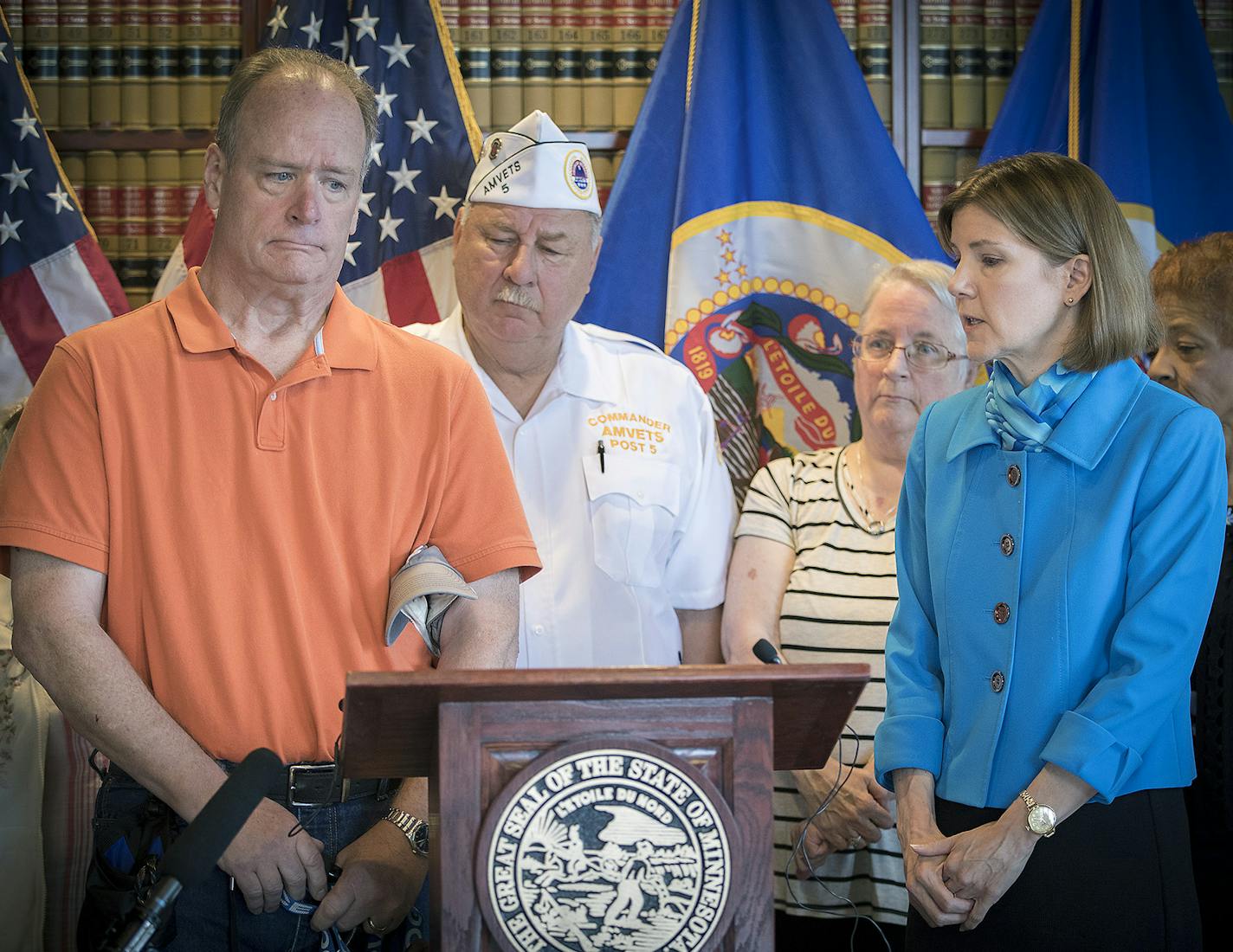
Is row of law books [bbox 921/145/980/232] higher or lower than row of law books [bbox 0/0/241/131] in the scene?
lower

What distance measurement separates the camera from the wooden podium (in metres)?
1.23

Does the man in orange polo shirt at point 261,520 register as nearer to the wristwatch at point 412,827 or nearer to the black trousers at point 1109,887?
the wristwatch at point 412,827

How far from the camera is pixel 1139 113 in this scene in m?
3.33

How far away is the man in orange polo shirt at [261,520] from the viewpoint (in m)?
1.66

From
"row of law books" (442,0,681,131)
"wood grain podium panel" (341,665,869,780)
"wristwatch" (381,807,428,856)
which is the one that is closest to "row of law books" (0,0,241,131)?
"row of law books" (442,0,681,131)

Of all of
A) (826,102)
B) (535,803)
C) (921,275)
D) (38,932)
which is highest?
(826,102)

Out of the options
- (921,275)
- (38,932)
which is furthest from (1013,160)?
(38,932)

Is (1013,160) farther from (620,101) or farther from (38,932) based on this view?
(38,932)

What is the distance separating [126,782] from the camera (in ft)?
5.68

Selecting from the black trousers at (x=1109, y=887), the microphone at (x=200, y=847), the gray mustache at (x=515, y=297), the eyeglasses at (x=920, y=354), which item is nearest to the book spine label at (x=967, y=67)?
the eyeglasses at (x=920, y=354)

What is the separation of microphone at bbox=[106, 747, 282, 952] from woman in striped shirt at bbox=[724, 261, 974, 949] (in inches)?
55.8

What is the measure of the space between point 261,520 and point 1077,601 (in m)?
1.03

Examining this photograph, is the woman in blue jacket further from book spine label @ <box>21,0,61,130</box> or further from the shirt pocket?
book spine label @ <box>21,0,61,130</box>

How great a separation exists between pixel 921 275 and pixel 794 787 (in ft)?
3.42
